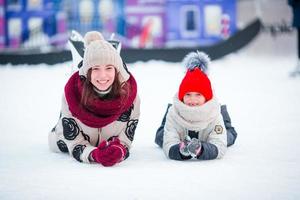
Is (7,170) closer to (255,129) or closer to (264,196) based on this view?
(264,196)

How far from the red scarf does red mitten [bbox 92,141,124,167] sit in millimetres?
133

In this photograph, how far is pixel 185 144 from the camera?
228 cm

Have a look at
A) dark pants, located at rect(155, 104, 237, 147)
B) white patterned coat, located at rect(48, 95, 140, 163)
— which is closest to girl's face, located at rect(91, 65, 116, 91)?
white patterned coat, located at rect(48, 95, 140, 163)

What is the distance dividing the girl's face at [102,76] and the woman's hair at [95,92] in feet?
0.09

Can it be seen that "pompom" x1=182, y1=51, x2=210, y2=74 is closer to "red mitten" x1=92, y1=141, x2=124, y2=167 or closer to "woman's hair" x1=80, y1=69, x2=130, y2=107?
"woman's hair" x1=80, y1=69, x2=130, y2=107

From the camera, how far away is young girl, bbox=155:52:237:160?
229 cm

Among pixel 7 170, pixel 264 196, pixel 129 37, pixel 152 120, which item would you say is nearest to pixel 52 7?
pixel 129 37

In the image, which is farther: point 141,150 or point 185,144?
point 141,150

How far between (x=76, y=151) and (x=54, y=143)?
0.30 metres

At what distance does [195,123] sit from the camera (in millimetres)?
2316

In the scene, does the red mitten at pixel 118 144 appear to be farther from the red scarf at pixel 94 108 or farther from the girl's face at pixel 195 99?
the girl's face at pixel 195 99

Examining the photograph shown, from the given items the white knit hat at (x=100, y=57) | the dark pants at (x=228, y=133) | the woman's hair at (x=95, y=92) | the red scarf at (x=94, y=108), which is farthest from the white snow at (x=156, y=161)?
the white knit hat at (x=100, y=57)

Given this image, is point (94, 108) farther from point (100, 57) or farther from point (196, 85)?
point (196, 85)

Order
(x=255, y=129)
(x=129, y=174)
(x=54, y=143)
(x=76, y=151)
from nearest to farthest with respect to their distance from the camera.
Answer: (x=129, y=174), (x=76, y=151), (x=54, y=143), (x=255, y=129)
